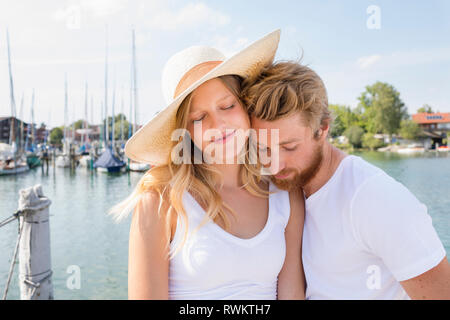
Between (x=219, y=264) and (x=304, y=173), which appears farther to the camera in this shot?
(x=304, y=173)

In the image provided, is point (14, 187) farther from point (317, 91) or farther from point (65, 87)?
point (317, 91)

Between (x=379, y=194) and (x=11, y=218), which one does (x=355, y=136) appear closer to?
(x=11, y=218)

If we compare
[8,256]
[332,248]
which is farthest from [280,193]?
[8,256]

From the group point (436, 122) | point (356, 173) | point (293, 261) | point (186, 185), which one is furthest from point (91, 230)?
point (436, 122)

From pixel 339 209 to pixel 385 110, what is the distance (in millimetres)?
73190

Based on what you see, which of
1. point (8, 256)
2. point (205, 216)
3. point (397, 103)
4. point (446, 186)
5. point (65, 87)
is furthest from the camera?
point (397, 103)

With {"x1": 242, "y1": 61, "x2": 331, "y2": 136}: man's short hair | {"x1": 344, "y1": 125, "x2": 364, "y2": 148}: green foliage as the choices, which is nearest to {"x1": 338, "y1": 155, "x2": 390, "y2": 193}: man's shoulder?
{"x1": 242, "y1": 61, "x2": 331, "y2": 136}: man's short hair

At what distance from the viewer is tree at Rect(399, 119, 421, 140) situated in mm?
63781

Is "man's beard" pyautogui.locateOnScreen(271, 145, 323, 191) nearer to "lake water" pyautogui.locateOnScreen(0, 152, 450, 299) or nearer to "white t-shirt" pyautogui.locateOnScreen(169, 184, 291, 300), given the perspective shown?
"white t-shirt" pyautogui.locateOnScreen(169, 184, 291, 300)

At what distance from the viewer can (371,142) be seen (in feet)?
214

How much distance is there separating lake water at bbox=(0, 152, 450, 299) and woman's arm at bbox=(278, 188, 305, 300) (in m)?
6.88

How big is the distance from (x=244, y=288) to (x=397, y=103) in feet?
248

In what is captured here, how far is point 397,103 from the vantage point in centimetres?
6756
